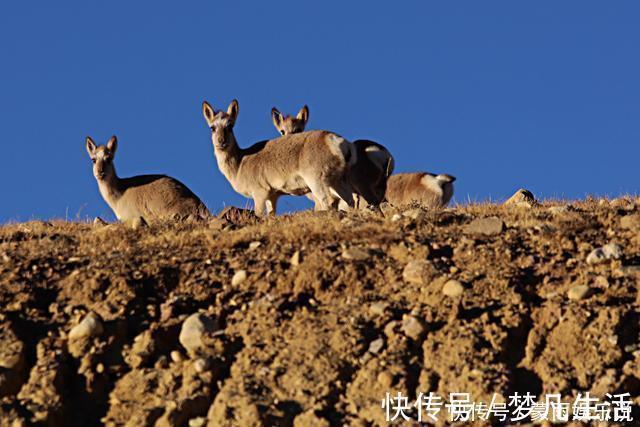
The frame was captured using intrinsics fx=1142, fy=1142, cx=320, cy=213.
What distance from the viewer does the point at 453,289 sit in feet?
29.3

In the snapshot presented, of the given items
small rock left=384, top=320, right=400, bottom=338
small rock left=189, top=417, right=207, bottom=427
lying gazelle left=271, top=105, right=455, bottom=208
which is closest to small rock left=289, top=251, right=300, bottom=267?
small rock left=384, top=320, right=400, bottom=338

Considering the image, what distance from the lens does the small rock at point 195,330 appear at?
27.8ft

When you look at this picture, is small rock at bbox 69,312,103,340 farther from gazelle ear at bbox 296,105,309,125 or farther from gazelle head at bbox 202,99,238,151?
gazelle ear at bbox 296,105,309,125

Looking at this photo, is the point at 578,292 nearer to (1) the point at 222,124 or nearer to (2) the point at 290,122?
(1) the point at 222,124

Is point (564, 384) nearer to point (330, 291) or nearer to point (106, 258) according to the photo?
point (330, 291)

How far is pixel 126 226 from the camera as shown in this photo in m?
11.8

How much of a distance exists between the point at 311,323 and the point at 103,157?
1139 cm

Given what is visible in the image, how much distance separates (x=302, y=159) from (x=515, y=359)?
9011 millimetres

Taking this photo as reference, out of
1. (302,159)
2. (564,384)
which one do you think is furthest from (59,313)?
(302,159)

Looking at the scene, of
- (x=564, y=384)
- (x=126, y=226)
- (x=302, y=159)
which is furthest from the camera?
(x=302, y=159)

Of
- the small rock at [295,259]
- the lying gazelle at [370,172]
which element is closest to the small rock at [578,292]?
the small rock at [295,259]

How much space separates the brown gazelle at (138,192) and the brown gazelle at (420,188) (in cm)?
353

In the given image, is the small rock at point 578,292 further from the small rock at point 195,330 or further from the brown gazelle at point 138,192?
the brown gazelle at point 138,192

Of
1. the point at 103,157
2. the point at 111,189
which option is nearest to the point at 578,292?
the point at 111,189
